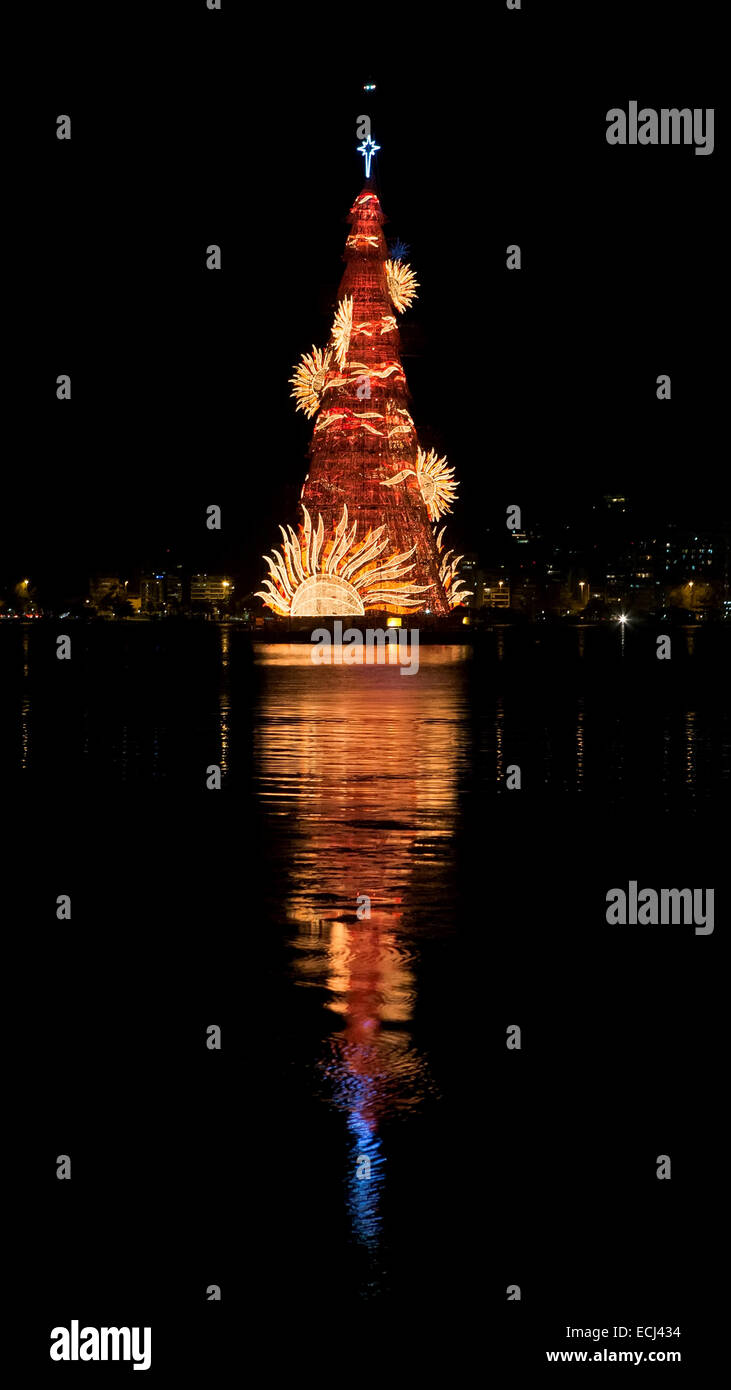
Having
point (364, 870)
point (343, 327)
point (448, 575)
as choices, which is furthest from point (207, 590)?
point (364, 870)

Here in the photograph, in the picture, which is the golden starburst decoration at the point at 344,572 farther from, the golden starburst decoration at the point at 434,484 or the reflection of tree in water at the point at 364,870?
the reflection of tree in water at the point at 364,870

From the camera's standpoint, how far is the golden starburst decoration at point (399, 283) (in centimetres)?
6731

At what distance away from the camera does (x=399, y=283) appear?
67.9m

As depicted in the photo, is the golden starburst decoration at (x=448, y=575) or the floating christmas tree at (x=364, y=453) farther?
the golden starburst decoration at (x=448, y=575)

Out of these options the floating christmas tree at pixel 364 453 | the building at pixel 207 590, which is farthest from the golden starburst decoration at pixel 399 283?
the building at pixel 207 590

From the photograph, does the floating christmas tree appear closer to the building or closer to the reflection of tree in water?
the reflection of tree in water

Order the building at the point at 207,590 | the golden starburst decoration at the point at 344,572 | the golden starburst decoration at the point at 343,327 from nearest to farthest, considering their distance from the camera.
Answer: the golden starburst decoration at the point at 343,327 → the golden starburst decoration at the point at 344,572 → the building at the point at 207,590

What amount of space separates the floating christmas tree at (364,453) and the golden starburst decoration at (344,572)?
0.04 metres

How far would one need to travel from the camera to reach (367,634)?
7450cm

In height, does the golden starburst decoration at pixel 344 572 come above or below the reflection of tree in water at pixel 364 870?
above

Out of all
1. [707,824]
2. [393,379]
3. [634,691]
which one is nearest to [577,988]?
[707,824]

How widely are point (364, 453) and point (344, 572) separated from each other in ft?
14.7

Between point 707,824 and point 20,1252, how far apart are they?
10.3 metres
